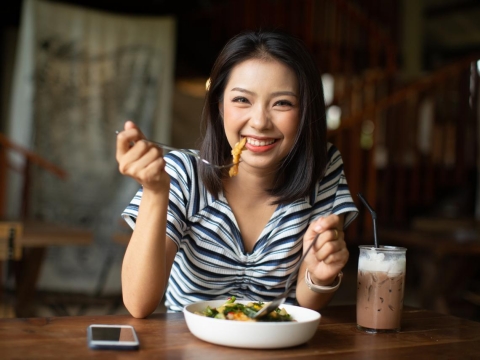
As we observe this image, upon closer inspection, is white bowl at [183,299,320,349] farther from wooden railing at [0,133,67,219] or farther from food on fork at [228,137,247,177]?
wooden railing at [0,133,67,219]

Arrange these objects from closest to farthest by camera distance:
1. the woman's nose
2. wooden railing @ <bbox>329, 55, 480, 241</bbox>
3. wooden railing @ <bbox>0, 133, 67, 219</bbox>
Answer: the woman's nose < wooden railing @ <bbox>0, 133, 67, 219</bbox> < wooden railing @ <bbox>329, 55, 480, 241</bbox>

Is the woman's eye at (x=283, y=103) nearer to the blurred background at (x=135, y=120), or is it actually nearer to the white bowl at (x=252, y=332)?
the white bowl at (x=252, y=332)

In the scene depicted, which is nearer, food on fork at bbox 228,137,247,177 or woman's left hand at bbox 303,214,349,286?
woman's left hand at bbox 303,214,349,286

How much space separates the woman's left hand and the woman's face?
317 mm

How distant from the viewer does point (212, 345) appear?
1242 mm

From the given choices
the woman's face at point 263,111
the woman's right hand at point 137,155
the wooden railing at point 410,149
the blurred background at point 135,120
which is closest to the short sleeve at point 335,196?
the woman's face at point 263,111

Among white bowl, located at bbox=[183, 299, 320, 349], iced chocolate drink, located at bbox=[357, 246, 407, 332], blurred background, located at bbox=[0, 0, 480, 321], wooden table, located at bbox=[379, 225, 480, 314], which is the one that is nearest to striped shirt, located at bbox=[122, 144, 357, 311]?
iced chocolate drink, located at bbox=[357, 246, 407, 332]

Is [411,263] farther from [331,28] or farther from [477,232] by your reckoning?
[331,28]

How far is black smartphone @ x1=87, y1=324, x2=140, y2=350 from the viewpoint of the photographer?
3.84 ft

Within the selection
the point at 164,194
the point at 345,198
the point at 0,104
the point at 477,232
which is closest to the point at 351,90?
the point at 477,232

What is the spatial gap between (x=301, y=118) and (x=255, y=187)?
0.79 feet

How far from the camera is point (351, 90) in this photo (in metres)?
6.27

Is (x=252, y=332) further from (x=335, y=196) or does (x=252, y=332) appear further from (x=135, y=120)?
(x=135, y=120)

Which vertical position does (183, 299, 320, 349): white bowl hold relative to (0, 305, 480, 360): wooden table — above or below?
above
